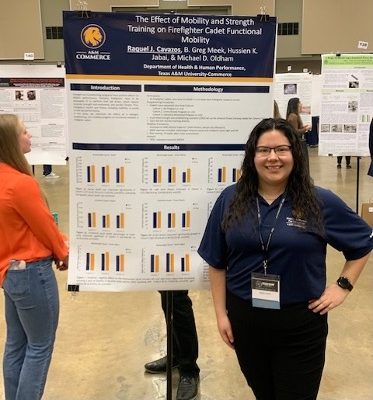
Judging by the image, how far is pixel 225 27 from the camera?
6.17 feet

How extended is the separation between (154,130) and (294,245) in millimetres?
714

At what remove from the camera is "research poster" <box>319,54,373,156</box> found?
566 cm

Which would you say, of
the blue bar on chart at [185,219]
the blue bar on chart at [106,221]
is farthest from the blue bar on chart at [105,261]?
the blue bar on chart at [185,219]

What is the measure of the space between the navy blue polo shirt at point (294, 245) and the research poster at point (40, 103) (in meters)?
4.89

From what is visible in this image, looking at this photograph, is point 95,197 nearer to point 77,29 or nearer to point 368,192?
point 77,29

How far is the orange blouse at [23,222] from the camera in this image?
1946 millimetres

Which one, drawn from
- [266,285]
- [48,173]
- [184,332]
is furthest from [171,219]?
[48,173]

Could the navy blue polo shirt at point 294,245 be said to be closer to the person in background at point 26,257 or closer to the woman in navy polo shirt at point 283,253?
the woman in navy polo shirt at point 283,253

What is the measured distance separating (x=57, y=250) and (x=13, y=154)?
45 centimetres

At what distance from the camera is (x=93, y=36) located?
1.84 m

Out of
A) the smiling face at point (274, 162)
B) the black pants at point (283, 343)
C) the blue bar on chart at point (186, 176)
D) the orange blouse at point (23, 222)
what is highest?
the smiling face at point (274, 162)

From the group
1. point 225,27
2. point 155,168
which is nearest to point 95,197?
point 155,168

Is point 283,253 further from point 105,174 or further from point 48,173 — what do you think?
point 48,173

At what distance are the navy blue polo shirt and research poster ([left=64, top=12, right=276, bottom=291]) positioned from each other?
351mm
